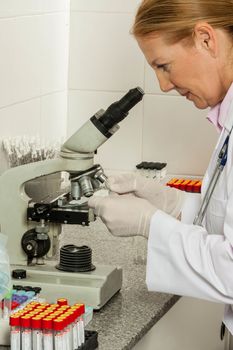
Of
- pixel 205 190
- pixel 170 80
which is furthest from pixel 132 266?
pixel 170 80

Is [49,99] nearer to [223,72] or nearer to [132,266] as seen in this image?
[132,266]

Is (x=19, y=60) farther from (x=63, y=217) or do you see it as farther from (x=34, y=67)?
(x=63, y=217)

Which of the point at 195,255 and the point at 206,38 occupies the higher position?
the point at 206,38

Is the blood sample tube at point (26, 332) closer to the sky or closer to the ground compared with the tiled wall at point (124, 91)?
closer to the ground

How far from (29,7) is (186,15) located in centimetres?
126

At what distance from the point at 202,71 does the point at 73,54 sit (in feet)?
5.26

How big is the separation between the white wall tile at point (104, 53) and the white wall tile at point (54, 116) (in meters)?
0.13

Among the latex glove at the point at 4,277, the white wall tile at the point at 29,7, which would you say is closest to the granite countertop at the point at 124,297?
the latex glove at the point at 4,277

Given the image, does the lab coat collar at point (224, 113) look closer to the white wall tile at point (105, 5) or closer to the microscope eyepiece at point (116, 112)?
the microscope eyepiece at point (116, 112)

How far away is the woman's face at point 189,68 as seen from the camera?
6.67 feet

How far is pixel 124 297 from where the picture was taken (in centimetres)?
238

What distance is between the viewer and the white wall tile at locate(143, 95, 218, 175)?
3513 mm

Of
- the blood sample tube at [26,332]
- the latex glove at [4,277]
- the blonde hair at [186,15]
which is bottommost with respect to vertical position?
the blood sample tube at [26,332]

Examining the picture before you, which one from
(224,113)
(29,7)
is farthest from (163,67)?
(29,7)
